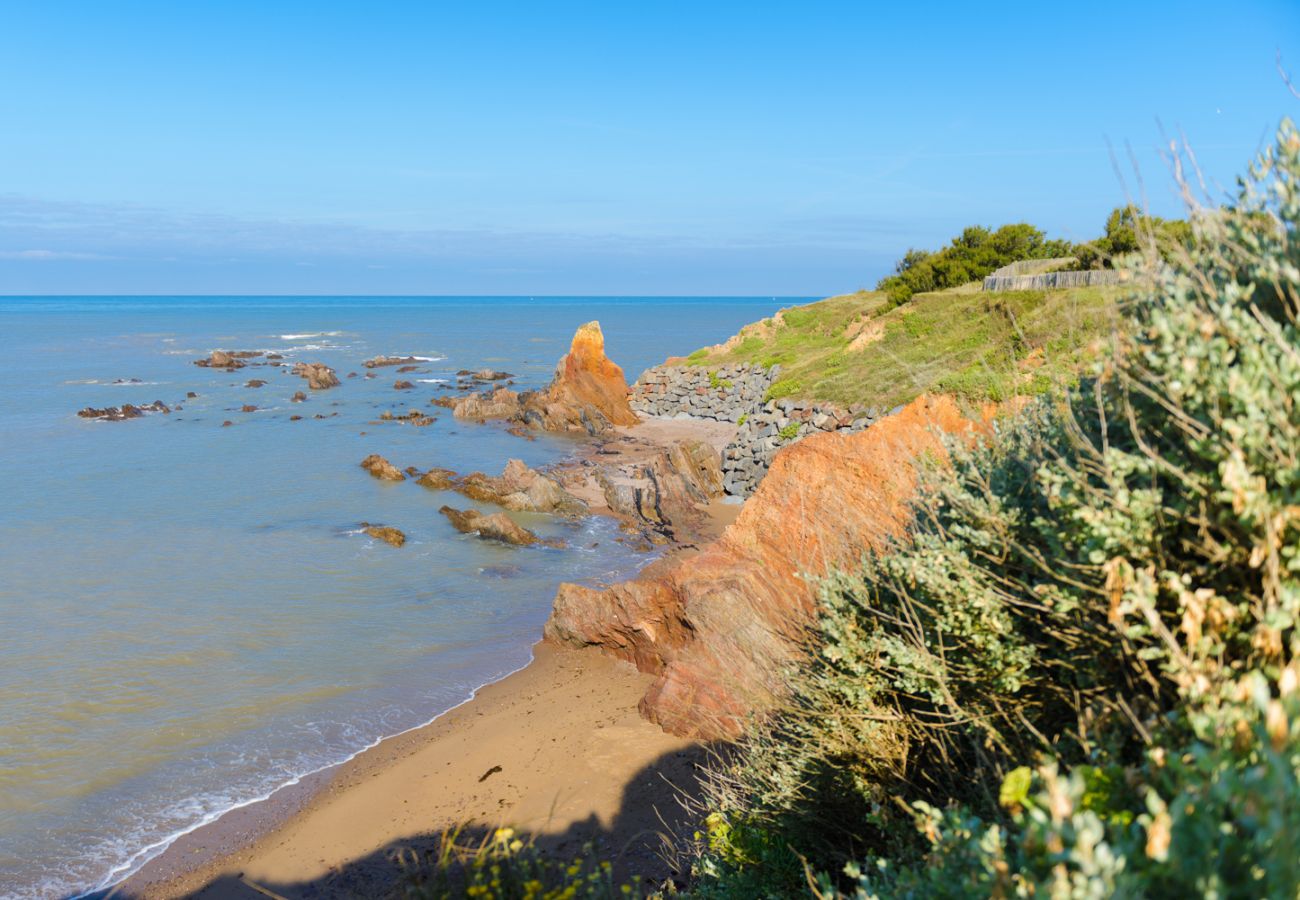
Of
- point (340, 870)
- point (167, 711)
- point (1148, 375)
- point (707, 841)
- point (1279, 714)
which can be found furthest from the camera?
point (167, 711)

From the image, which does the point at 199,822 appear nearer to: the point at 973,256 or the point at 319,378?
the point at 973,256

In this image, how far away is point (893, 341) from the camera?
3344 cm

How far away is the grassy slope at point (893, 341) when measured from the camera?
21312 mm

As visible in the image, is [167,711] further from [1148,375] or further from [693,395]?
[693,395]

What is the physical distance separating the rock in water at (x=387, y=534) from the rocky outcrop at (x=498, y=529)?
1616 millimetres

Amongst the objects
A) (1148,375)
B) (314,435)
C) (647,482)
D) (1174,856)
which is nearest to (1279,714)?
(1174,856)

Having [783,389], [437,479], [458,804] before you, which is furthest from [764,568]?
[783,389]

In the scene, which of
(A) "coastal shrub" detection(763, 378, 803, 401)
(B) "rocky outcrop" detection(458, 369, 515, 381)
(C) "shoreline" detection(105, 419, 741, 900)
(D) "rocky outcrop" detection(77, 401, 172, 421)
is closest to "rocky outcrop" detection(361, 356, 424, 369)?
(B) "rocky outcrop" detection(458, 369, 515, 381)

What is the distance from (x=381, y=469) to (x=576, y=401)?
13.7 meters

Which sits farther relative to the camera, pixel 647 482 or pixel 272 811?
pixel 647 482

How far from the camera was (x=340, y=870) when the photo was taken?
9.15 meters

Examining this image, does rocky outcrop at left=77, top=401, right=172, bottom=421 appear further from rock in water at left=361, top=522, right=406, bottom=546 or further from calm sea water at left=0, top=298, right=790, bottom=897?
rock in water at left=361, top=522, right=406, bottom=546

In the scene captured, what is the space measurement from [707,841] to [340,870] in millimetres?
4485

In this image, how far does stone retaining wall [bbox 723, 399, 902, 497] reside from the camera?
85.6 ft
